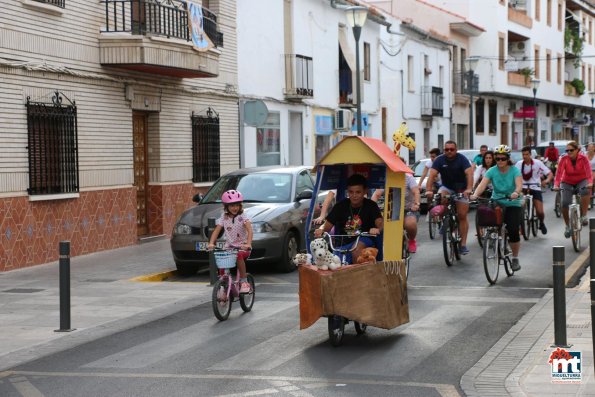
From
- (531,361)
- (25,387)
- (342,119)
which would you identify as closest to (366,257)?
(531,361)

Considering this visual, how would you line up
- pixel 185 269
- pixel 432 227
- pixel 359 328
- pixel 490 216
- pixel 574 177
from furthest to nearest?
pixel 432 227
pixel 574 177
pixel 185 269
pixel 490 216
pixel 359 328

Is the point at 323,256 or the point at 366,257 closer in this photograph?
the point at 323,256

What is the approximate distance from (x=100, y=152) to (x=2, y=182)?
3356mm

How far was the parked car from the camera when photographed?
15008 mm

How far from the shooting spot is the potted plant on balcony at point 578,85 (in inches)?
2616

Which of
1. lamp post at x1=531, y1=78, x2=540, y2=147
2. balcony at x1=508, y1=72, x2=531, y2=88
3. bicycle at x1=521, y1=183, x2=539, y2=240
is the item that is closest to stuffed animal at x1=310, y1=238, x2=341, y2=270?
bicycle at x1=521, y1=183, x2=539, y2=240

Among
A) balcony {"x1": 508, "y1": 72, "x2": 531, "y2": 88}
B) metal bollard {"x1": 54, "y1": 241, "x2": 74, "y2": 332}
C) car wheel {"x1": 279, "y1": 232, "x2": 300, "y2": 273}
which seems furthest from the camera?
balcony {"x1": 508, "y1": 72, "x2": 531, "y2": 88}

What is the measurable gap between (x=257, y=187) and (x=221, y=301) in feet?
17.7

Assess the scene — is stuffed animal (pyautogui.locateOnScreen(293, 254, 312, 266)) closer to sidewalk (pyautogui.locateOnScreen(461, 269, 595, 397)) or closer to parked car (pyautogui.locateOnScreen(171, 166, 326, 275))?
sidewalk (pyautogui.locateOnScreen(461, 269, 595, 397))

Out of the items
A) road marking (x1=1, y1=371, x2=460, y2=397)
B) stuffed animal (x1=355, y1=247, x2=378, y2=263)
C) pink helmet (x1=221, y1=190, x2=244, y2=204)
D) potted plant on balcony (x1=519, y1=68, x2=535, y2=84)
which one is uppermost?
potted plant on balcony (x1=519, y1=68, x2=535, y2=84)

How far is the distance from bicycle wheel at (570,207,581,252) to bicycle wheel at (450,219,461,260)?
236 cm

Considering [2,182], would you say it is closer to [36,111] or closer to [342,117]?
[36,111]

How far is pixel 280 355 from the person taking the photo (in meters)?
8.95

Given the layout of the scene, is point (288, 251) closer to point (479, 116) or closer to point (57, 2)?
point (57, 2)
